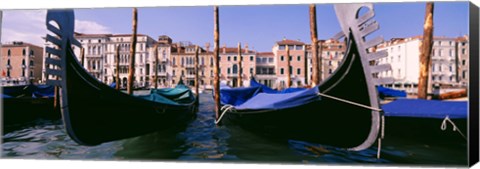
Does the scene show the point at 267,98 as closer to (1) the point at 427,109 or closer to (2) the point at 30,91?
(1) the point at 427,109

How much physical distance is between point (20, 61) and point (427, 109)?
14.5ft

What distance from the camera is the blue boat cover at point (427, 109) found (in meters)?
2.52

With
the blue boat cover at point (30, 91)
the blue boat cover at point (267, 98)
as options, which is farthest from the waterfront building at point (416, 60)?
the blue boat cover at point (30, 91)

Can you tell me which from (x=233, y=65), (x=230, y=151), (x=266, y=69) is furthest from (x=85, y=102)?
(x=266, y=69)

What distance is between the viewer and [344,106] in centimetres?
244

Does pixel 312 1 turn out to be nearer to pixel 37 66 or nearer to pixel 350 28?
pixel 350 28

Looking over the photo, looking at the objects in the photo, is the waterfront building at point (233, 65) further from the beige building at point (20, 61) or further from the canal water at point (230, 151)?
the canal water at point (230, 151)

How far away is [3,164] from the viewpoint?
2662 millimetres

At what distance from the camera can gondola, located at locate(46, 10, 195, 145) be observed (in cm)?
225

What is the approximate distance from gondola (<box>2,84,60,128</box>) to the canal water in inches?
52.1

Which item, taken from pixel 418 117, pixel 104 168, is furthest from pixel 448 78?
pixel 104 168

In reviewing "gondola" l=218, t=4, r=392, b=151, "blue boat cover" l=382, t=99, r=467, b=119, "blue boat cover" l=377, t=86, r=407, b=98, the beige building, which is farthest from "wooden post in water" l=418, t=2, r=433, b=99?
the beige building

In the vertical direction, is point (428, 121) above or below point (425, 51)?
below

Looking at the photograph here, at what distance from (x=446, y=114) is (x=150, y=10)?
2.83 meters
